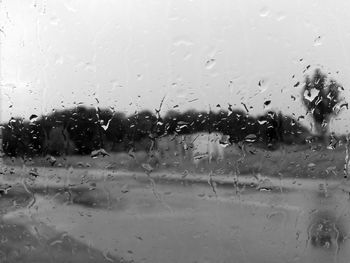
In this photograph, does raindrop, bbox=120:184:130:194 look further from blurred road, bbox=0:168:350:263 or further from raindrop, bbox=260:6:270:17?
raindrop, bbox=260:6:270:17

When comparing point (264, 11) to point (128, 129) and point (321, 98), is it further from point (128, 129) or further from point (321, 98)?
point (128, 129)

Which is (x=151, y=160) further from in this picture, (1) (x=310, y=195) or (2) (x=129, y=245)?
(1) (x=310, y=195)

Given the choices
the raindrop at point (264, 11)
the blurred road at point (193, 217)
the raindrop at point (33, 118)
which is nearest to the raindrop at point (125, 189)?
the blurred road at point (193, 217)

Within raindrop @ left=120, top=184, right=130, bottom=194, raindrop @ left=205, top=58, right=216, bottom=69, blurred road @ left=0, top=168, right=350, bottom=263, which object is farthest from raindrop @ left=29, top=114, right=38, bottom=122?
raindrop @ left=205, top=58, right=216, bottom=69

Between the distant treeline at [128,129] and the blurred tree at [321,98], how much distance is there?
0.11 m

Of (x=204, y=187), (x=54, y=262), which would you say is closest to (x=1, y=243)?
(x=54, y=262)

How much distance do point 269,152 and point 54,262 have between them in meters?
1.33

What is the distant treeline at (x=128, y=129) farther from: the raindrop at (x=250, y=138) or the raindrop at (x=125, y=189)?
the raindrop at (x=125, y=189)

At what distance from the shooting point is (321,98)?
9.46 ft

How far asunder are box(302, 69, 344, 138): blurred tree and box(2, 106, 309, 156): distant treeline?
0.11 meters

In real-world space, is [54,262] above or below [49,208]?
below

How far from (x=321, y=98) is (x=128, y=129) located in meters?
1.08

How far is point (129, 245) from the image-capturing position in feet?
9.65

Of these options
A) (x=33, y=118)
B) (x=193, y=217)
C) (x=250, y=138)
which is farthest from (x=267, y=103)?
(x=33, y=118)
